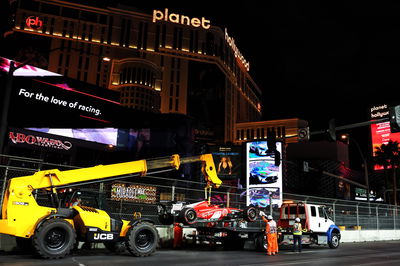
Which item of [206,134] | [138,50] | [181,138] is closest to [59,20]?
[138,50]

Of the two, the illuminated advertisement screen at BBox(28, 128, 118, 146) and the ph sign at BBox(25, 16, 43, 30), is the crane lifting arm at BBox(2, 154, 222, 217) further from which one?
the ph sign at BBox(25, 16, 43, 30)

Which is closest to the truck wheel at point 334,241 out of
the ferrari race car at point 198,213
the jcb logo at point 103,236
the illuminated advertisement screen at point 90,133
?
the ferrari race car at point 198,213

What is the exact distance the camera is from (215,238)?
13789 mm

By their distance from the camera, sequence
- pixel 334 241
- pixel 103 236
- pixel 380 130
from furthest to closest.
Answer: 1. pixel 380 130
2. pixel 334 241
3. pixel 103 236

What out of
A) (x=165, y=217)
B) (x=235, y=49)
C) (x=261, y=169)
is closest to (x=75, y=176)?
(x=165, y=217)

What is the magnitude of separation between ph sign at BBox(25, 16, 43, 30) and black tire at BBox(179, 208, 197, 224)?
9978 centimetres

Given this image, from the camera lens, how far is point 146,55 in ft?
357

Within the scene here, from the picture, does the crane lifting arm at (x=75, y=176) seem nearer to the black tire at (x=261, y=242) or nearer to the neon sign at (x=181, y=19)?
the black tire at (x=261, y=242)

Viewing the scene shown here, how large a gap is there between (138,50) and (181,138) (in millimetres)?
61240

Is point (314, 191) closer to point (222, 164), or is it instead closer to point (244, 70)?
point (222, 164)

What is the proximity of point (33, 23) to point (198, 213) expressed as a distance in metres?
100

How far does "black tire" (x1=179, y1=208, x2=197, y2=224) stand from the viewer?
12914 millimetres

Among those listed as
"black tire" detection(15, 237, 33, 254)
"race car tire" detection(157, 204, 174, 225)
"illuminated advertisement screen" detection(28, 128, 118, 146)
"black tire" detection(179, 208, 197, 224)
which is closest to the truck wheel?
"black tire" detection(179, 208, 197, 224)

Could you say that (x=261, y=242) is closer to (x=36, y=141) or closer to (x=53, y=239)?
(x=53, y=239)
